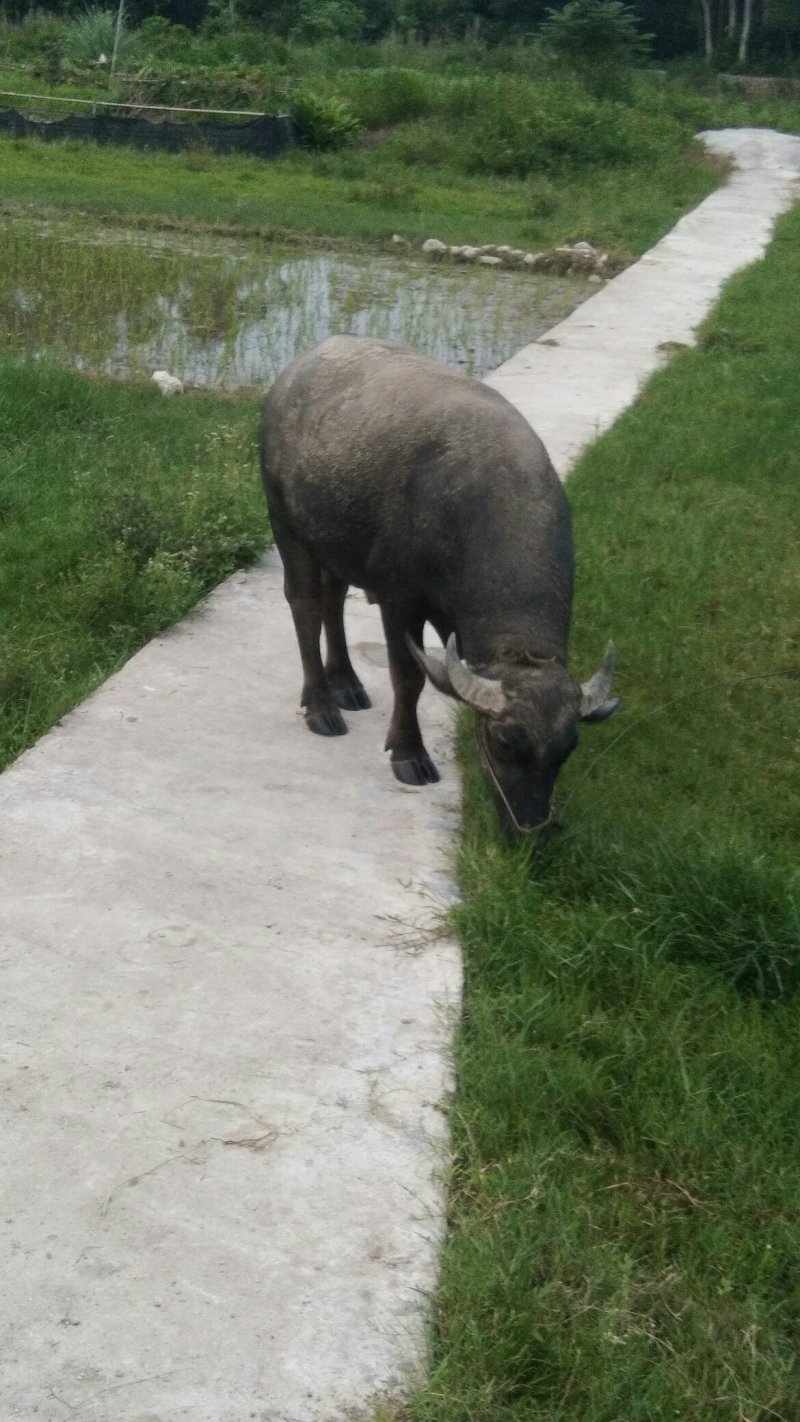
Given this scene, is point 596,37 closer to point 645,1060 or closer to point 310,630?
point 310,630

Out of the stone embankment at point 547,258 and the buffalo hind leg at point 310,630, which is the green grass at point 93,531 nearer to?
the buffalo hind leg at point 310,630

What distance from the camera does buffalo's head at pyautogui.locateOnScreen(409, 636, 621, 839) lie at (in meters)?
4.04

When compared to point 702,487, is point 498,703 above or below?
above

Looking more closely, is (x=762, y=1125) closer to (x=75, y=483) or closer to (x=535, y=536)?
(x=535, y=536)

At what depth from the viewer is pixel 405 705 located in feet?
15.8

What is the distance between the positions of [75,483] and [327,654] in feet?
7.05

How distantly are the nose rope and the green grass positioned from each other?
1554 mm

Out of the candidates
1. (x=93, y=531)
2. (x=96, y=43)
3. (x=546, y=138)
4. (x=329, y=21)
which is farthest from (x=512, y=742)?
(x=329, y=21)

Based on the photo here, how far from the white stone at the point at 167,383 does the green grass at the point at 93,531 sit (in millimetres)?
1063

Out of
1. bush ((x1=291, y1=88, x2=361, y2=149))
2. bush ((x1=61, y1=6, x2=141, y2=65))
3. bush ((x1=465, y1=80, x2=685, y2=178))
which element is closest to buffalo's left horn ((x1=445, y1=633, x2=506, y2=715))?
bush ((x1=465, y1=80, x2=685, y2=178))

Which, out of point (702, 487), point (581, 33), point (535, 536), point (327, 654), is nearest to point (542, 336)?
point (702, 487)

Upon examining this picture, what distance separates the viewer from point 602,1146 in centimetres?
325

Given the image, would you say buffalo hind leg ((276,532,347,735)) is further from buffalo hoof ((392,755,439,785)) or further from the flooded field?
the flooded field

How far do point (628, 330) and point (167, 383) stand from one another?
157 inches
